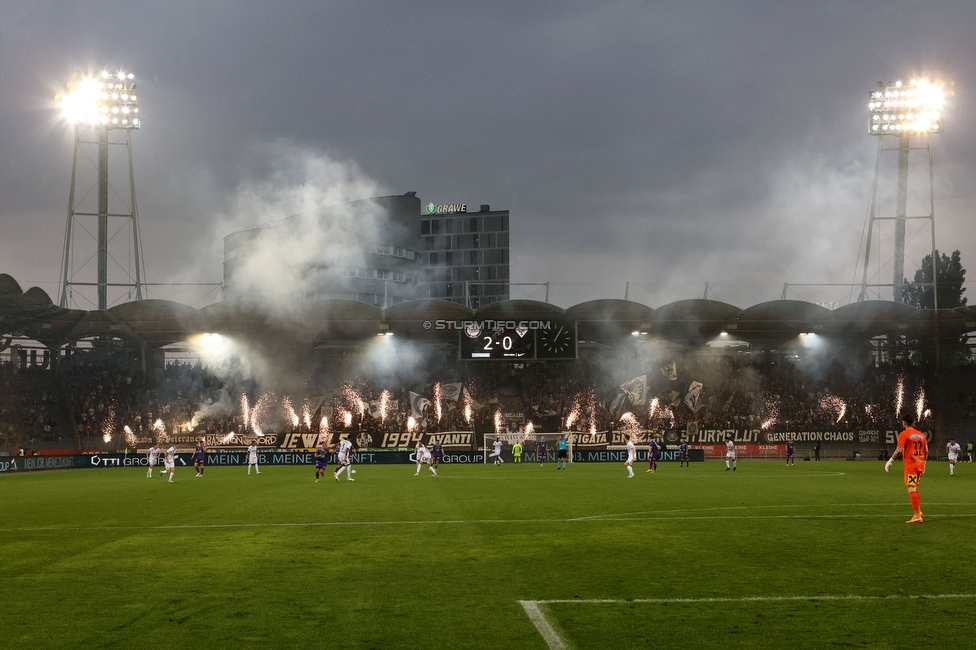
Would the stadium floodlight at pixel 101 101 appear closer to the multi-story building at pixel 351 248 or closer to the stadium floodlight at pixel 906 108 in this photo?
the multi-story building at pixel 351 248

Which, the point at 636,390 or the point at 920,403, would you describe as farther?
the point at 636,390

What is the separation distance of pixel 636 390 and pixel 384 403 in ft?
69.5

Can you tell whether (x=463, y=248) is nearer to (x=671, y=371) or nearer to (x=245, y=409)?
(x=671, y=371)

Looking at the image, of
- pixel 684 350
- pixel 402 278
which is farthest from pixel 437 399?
pixel 402 278

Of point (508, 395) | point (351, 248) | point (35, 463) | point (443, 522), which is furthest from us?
point (351, 248)

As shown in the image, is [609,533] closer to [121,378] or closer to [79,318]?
[79,318]

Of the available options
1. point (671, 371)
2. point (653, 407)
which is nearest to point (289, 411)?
point (653, 407)

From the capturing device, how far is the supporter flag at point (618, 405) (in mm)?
69750

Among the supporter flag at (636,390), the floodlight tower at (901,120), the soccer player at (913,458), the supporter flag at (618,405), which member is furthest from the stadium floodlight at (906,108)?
the soccer player at (913,458)

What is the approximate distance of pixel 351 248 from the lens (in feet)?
372

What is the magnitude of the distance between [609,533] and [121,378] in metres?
60.8

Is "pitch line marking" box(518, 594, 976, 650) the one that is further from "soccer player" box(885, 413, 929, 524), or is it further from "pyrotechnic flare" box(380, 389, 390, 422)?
"pyrotechnic flare" box(380, 389, 390, 422)

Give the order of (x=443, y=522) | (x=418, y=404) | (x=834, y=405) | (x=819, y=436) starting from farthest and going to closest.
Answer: (x=418, y=404) < (x=834, y=405) < (x=819, y=436) < (x=443, y=522)

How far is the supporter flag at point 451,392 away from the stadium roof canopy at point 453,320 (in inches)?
171
